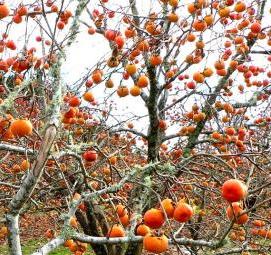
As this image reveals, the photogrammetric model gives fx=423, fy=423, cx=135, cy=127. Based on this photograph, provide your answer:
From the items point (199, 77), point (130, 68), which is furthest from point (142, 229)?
point (199, 77)

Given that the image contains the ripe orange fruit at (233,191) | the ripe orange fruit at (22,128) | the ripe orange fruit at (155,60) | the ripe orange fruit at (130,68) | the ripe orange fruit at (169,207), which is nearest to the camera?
the ripe orange fruit at (233,191)

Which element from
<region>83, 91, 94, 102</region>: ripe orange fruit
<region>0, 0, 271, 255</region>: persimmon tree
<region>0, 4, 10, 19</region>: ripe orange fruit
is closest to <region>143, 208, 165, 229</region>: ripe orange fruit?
<region>0, 0, 271, 255</region>: persimmon tree

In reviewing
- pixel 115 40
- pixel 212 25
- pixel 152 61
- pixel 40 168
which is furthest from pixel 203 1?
pixel 40 168

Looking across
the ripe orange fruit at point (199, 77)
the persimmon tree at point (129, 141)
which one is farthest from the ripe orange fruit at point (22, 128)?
the ripe orange fruit at point (199, 77)

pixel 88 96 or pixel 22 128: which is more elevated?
pixel 88 96

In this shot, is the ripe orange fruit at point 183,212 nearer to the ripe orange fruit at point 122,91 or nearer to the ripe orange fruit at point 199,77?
the ripe orange fruit at point 122,91

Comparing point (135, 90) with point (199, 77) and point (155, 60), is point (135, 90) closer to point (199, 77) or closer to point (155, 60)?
point (155, 60)

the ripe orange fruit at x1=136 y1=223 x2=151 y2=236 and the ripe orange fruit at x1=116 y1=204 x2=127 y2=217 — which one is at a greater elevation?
the ripe orange fruit at x1=116 y1=204 x2=127 y2=217

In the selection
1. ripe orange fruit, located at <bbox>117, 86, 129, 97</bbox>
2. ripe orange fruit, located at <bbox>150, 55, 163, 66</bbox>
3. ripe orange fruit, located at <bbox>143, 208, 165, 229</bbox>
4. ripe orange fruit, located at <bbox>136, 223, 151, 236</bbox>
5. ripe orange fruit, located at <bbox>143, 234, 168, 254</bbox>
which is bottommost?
ripe orange fruit, located at <bbox>143, 234, 168, 254</bbox>

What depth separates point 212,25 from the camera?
4438 mm

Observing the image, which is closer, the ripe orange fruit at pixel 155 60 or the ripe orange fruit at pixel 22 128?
the ripe orange fruit at pixel 22 128

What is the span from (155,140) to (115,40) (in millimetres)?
1801

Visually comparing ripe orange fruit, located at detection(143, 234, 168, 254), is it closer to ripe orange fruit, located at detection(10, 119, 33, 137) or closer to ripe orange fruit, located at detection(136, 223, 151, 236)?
ripe orange fruit, located at detection(136, 223, 151, 236)

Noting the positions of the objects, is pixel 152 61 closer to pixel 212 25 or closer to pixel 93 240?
pixel 212 25
